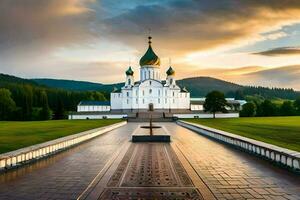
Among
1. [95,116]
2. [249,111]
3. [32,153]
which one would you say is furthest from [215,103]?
[32,153]

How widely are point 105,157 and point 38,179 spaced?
435 cm

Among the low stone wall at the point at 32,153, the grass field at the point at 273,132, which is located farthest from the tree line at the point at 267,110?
the low stone wall at the point at 32,153

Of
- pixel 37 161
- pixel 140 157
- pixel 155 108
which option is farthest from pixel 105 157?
pixel 155 108

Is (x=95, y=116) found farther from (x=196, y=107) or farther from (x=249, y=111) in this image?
(x=249, y=111)

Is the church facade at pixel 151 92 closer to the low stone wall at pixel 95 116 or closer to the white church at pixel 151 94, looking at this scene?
the white church at pixel 151 94

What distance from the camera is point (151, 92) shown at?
86.4 metres

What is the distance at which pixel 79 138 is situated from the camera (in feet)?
62.5

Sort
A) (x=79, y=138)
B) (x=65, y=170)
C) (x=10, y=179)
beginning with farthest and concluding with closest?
1. (x=79, y=138)
2. (x=65, y=170)
3. (x=10, y=179)

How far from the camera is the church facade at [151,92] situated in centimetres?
8650

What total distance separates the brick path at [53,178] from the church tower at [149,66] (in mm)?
74410

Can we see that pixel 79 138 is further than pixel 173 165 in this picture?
Yes

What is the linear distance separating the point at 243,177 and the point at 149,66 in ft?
259

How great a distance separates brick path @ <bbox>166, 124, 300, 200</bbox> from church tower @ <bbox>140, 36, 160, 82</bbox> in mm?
74150

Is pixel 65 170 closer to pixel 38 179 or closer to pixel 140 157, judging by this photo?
pixel 38 179
